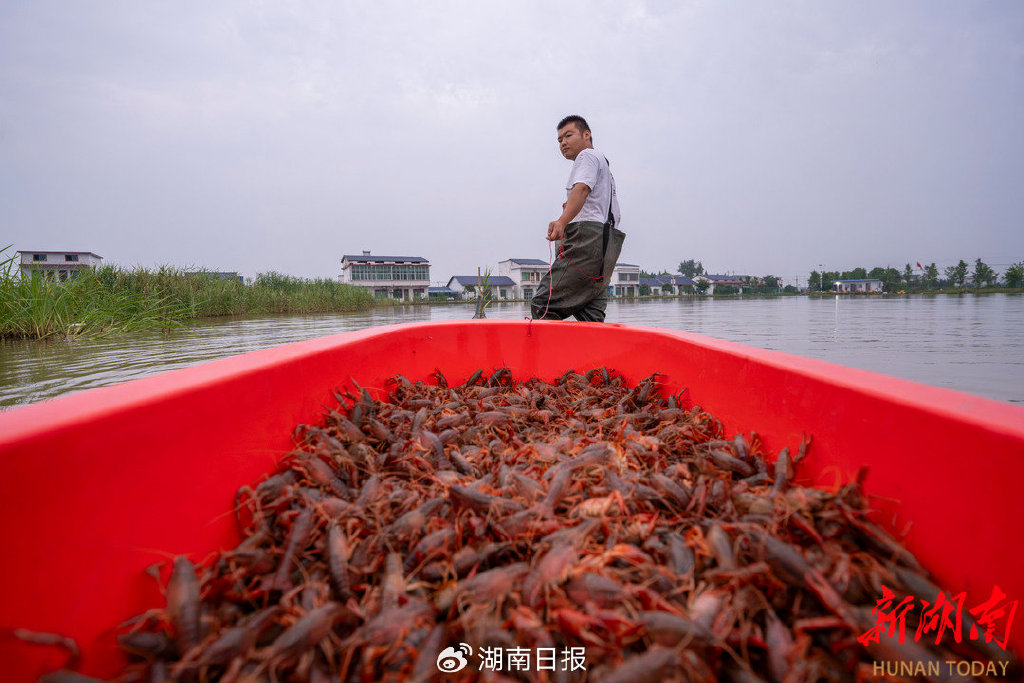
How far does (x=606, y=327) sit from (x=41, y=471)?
258 centimetres

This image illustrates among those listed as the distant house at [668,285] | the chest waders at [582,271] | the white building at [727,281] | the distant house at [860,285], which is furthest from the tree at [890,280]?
the chest waders at [582,271]

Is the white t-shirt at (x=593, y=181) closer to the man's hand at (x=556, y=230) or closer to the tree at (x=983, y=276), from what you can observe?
the man's hand at (x=556, y=230)

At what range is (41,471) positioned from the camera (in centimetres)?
77

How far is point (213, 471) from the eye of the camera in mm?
1167

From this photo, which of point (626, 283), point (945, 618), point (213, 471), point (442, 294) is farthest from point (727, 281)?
point (213, 471)

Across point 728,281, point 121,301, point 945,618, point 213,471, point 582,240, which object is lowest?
point 945,618

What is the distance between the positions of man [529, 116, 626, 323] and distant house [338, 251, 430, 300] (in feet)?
169

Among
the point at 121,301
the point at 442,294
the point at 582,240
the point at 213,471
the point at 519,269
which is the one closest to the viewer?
the point at 213,471

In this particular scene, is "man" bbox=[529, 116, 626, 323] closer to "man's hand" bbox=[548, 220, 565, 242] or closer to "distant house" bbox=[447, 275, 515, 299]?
"man's hand" bbox=[548, 220, 565, 242]

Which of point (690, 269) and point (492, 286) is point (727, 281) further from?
point (492, 286)

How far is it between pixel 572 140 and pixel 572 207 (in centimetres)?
85

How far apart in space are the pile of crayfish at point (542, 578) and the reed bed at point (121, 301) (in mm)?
5788

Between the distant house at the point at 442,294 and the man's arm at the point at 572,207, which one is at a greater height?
the distant house at the point at 442,294

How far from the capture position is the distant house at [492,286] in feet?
194
